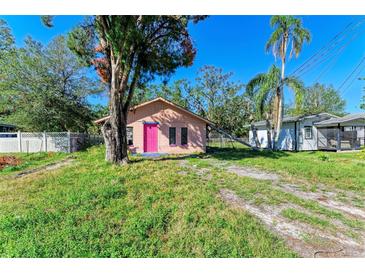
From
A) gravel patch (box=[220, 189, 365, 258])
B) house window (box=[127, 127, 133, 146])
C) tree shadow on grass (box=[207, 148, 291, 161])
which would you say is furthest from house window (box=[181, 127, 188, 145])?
gravel patch (box=[220, 189, 365, 258])

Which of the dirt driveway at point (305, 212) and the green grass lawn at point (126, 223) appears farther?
the dirt driveway at point (305, 212)

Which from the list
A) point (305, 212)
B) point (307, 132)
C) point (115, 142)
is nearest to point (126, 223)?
point (305, 212)

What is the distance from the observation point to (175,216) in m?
3.46

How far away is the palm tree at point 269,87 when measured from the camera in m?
12.9

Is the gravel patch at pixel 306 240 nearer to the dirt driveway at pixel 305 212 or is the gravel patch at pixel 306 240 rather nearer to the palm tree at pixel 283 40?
the dirt driveway at pixel 305 212

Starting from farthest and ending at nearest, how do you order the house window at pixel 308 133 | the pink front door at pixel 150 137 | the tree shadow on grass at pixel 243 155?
1. the house window at pixel 308 133
2. the pink front door at pixel 150 137
3. the tree shadow on grass at pixel 243 155

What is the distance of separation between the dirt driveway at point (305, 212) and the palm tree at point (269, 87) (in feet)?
29.3

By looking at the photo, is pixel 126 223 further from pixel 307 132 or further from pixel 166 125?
pixel 307 132

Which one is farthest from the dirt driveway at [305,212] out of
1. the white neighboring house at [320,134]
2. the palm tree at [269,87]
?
the white neighboring house at [320,134]

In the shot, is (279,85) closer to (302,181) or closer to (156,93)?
(302,181)

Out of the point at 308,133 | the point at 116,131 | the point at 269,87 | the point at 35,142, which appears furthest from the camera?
the point at 308,133

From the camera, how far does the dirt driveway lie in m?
2.70

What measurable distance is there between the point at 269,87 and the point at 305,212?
11.7 m

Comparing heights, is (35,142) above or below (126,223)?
above
